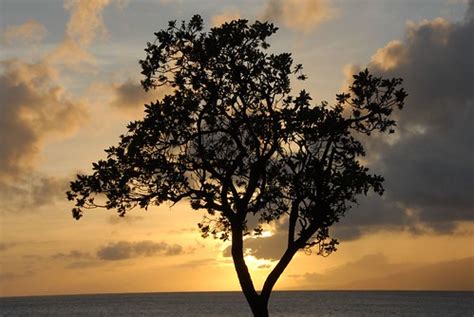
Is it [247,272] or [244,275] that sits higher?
[247,272]

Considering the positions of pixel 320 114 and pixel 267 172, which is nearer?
pixel 320 114

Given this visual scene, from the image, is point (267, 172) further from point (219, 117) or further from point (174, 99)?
point (174, 99)

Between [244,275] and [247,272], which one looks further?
[247,272]

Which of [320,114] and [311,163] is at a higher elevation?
[320,114]

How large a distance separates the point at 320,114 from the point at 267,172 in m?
3.01

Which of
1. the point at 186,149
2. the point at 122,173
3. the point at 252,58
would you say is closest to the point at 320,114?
the point at 252,58

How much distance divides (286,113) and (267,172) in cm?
279

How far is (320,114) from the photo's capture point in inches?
920

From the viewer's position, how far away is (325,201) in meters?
23.9

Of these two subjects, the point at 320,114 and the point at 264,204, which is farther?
the point at 264,204

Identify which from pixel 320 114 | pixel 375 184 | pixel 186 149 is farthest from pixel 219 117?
pixel 375 184

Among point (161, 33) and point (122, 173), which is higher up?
point (161, 33)

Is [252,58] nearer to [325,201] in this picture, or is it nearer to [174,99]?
[174,99]

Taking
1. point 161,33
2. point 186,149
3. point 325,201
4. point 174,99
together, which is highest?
point 161,33
